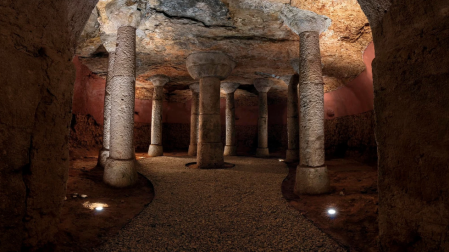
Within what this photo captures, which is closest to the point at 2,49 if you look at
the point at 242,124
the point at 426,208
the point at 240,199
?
the point at 426,208

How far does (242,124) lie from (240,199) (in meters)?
12.6

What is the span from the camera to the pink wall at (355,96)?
301 inches

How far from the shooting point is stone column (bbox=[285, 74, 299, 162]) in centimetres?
1016

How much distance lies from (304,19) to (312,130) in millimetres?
2270

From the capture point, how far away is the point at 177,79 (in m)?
11.8

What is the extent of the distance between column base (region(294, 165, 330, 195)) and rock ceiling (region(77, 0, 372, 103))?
10.5 feet

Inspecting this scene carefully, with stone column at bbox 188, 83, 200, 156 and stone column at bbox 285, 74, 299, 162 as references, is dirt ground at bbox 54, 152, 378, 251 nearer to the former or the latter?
stone column at bbox 285, 74, 299, 162

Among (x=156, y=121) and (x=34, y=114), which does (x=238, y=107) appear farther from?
(x=34, y=114)

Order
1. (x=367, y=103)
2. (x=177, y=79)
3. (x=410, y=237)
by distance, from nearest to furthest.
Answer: (x=410, y=237) < (x=367, y=103) < (x=177, y=79)

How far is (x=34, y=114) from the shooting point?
1.66 metres

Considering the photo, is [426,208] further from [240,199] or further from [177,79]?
[177,79]

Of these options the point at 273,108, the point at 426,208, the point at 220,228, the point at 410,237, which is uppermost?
the point at 273,108

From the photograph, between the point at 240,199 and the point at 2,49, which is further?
the point at 240,199

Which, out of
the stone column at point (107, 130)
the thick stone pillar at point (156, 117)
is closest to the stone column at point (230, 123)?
the thick stone pillar at point (156, 117)
